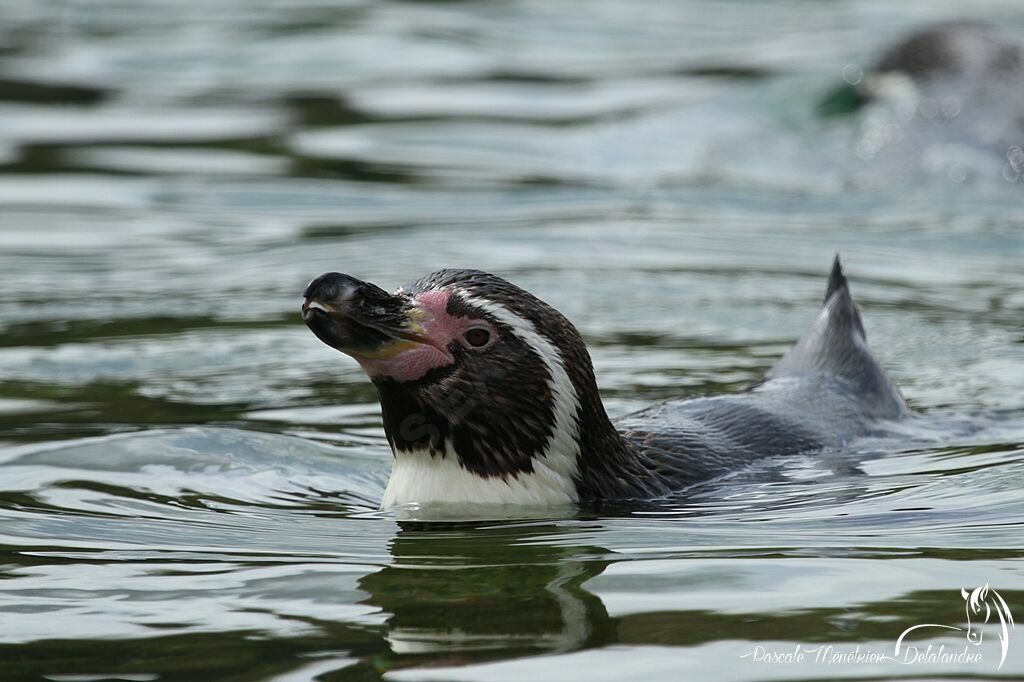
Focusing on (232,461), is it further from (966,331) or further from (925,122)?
(925,122)

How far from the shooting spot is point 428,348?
5605 mm

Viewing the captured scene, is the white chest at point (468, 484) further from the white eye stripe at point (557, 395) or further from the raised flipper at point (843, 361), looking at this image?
the raised flipper at point (843, 361)

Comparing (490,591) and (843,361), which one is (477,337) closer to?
(490,591)

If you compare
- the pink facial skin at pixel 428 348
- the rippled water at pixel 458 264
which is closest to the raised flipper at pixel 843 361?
the rippled water at pixel 458 264

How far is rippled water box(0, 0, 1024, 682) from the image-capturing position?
4656mm

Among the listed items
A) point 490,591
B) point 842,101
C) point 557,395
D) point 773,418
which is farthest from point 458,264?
point 842,101

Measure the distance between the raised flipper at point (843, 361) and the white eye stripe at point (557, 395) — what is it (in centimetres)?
167

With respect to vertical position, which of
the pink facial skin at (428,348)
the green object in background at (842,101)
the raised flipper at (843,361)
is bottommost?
the raised flipper at (843,361)

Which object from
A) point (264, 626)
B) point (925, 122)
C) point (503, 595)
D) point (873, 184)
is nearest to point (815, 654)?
point (503, 595)

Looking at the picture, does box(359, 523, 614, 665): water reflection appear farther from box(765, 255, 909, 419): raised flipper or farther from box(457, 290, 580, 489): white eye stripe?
box(765, 255, 909, 419): raised flipper

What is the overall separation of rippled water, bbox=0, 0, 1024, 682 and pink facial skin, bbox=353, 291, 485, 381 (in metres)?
0.48

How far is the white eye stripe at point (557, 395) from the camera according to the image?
5727 mm

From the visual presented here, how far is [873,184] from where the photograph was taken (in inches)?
525

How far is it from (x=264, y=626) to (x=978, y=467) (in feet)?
9.78
